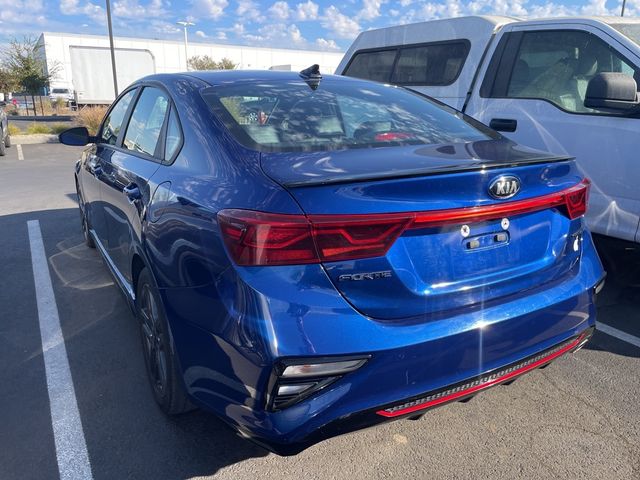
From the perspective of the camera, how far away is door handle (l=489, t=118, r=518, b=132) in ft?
14.6

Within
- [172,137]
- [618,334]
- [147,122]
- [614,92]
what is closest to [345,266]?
[172,137]

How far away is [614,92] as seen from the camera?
138 inches

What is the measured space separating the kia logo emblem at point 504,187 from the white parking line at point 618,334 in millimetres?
2107

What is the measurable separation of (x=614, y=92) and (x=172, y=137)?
291 cm

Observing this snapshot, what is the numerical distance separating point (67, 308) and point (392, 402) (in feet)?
10.1

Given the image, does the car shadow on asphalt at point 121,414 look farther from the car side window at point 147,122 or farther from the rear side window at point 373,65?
the rear side window at point 373,65

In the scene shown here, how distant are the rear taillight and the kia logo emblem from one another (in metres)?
0.24

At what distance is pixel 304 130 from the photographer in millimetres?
2424

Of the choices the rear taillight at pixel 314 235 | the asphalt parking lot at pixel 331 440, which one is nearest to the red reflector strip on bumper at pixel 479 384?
the asphalt parking lot at pixel 331 440

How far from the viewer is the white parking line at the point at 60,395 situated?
7.66 ft

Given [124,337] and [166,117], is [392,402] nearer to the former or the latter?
[166,117]

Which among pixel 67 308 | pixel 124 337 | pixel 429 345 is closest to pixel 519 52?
pixel 429 345

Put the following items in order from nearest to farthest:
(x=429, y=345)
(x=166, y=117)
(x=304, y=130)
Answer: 1. (x=429, y=345)
2. (x=304, y=130)
3. (x=166, y=117)

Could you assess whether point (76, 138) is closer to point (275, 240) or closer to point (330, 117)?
point (330, 117)
